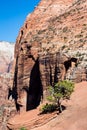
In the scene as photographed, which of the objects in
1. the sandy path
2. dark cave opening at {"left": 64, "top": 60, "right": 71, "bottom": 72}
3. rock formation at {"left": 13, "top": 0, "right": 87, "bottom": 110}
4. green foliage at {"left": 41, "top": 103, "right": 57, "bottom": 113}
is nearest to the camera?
the sandy path

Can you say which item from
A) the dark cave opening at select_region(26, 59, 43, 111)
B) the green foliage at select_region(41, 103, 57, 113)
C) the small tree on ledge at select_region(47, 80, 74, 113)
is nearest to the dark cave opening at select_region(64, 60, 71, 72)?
the dark cave opening at select_region(26, 59, 43, 111)

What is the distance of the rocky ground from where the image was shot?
44594 mm

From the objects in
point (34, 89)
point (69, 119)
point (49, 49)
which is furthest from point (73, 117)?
point (34, 89)

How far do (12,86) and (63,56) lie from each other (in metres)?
31.4

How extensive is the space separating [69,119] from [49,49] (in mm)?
29058

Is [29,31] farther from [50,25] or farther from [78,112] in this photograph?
[78,112]

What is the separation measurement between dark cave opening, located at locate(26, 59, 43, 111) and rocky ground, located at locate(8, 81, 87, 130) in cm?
2227

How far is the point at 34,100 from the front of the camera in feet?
271

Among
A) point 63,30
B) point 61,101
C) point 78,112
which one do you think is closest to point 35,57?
point 63,30

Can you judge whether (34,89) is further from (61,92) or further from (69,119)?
(69,119)

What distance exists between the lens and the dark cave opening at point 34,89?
80537 mm

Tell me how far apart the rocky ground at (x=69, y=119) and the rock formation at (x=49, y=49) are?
8526 mm

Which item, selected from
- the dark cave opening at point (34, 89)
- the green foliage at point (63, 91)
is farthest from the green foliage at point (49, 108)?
the dark cave opening at point (34, 89)

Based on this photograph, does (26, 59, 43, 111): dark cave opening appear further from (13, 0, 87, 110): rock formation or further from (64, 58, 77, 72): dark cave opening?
(64, 58, 77, 72): dark cave opening
